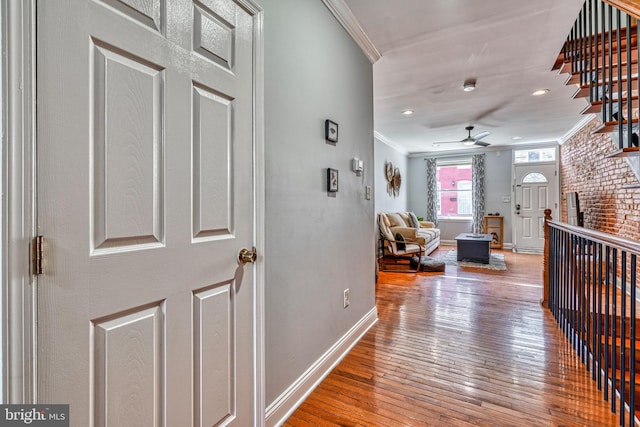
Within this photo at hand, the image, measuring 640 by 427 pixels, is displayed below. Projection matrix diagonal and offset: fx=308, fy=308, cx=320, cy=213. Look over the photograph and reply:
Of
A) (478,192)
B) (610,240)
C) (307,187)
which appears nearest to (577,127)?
(478,192)

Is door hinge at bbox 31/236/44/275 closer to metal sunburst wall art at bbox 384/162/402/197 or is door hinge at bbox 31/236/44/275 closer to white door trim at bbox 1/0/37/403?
white door trim at bbox 1/0/37/403

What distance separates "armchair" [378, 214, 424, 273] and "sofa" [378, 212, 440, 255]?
3.6 inches

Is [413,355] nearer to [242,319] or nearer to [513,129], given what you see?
[242,319]

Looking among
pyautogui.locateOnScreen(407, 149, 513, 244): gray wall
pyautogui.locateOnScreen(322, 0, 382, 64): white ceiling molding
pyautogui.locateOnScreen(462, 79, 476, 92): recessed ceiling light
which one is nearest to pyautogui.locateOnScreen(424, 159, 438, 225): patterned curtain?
pyautogui.locateOnScreen(407, 149, 513, 244): gray wall

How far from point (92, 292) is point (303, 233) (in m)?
1.12

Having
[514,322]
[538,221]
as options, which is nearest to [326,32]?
[514,322]

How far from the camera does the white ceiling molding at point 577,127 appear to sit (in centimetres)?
497

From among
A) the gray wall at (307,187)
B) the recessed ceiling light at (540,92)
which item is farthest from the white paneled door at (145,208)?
the recessed ceiling light at (540,92)

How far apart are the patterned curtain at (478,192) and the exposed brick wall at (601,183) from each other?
1665 millimetres

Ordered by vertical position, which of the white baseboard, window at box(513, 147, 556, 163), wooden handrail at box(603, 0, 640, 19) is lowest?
the white baseboard

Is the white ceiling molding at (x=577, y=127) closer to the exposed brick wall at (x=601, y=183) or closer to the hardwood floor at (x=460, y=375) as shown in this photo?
the exposed brick wall at (x=601, y=183)

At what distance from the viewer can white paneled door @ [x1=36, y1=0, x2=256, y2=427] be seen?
0.76 m

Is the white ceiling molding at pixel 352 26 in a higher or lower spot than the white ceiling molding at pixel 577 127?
lower

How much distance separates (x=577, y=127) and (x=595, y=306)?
5.15 meters
